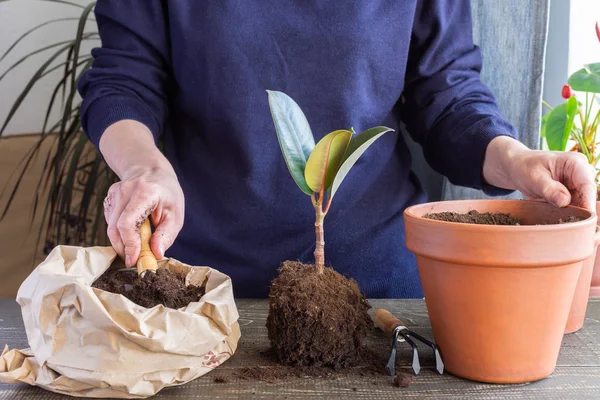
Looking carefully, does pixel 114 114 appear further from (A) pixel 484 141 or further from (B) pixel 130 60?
(A) pixel 484 141

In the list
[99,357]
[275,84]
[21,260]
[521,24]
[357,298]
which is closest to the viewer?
[99,357]

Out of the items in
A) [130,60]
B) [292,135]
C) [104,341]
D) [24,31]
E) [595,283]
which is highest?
[24,31]

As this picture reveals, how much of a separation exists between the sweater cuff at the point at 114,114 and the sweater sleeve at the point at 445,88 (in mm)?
548

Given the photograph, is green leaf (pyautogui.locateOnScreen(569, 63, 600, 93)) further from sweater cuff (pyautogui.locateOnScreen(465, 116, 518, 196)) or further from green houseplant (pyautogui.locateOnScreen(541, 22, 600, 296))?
sweater cuff (pyautogui.locateOnScreen(465, 116, 518, 196))

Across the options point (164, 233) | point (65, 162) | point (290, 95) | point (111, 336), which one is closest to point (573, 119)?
point (290, 95)

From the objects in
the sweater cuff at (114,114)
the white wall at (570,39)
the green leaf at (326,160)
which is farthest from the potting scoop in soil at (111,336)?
the white wall at (570,39)

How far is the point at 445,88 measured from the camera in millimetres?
1284

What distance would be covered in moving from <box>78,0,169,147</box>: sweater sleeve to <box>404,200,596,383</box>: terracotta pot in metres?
0.66

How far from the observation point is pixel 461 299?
0.77 m

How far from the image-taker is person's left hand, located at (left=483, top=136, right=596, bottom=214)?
890 mm

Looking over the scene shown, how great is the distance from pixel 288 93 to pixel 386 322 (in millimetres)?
527

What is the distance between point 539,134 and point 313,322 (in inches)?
36.8

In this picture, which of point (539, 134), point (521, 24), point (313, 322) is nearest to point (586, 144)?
point (539, 134)

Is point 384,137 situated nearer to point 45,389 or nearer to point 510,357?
point 510,357
